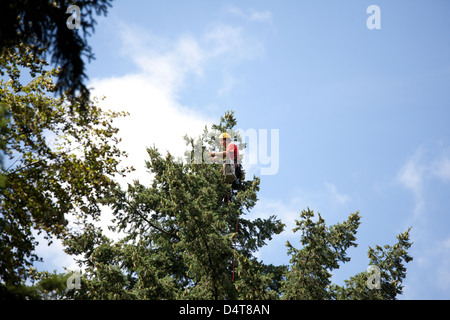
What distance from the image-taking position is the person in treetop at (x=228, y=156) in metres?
15.7

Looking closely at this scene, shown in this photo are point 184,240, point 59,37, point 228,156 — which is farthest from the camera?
point 228,156

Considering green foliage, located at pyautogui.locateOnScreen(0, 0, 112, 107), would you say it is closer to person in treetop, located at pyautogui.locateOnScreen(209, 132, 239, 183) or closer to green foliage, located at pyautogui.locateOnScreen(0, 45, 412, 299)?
green foliage, located at pyautogui.locateOnScreen(0, 45, 412, 299)

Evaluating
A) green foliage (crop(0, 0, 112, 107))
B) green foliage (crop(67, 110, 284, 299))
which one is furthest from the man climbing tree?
green foliage (crop(0, 0, 112, 107))

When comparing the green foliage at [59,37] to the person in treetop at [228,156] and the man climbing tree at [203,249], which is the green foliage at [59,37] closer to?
the man climbing tree at [203,249]

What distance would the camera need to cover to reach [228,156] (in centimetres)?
1583

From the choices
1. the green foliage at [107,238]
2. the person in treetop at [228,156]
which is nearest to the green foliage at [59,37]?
the green foliage at [107,238]

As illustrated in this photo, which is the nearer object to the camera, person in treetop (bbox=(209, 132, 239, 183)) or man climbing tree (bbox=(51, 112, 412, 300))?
man climbing tree (bbox=(51, 112, 412, 300))

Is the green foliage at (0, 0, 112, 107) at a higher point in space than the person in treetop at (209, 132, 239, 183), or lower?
lower

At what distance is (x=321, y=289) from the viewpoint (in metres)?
13.1

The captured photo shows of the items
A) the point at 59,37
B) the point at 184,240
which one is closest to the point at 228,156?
the point at 184,240

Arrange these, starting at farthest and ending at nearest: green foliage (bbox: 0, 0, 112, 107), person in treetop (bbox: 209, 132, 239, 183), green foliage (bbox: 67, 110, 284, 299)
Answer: person in treetop (bbox: 209, 132, 239, 183) → green foliage (bbox: 67, 110, 284, 299) → green foliage (bbox: 0, 0, 112, 107)

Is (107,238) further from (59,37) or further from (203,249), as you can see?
(59,37)

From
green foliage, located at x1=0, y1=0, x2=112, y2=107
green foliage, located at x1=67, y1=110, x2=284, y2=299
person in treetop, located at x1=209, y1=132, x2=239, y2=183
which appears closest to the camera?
green foliage, located at x1=0, y1=0, x2=112, y2=107

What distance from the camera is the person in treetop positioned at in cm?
1570
